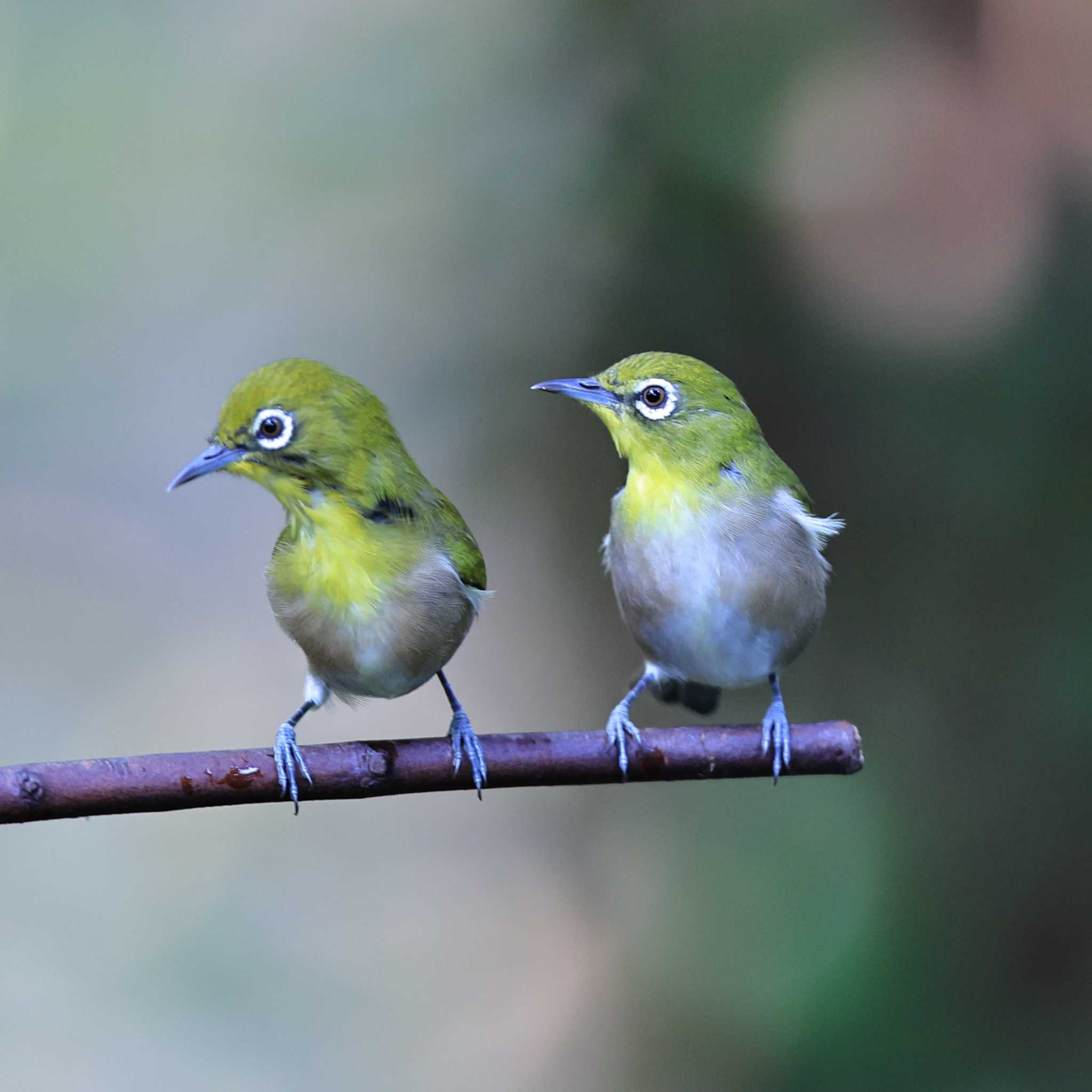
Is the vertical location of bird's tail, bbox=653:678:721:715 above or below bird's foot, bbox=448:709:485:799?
below

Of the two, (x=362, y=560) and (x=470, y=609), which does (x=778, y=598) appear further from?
(x=362, y=560)

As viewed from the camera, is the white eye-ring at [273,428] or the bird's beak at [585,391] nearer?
the white eye-ring at [273,428]

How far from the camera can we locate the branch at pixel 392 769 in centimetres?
182

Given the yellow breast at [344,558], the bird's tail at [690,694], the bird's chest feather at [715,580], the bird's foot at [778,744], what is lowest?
the bird's tail at [690,694]

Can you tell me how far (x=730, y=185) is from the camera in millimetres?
3998

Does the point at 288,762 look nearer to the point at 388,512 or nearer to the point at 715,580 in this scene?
the point at 388,512

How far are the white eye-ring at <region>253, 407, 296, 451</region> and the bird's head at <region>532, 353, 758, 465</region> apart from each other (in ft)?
1.45

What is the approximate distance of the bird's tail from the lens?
9.18 feet

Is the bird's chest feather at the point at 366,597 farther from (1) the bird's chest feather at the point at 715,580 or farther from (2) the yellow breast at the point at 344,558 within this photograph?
(1) the bird's chest feather at the point at 715,580

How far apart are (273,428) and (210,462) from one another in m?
0.10

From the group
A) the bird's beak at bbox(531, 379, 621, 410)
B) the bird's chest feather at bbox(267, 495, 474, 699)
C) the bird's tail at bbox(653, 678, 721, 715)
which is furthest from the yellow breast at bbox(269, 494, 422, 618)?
the bird's tail at bbox(653, 678, 721, 715)

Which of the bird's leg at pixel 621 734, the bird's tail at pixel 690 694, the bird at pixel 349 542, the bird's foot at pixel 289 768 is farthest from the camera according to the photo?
the bird's tail at pixel 690 694

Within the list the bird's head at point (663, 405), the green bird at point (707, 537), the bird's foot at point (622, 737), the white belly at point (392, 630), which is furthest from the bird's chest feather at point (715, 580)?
the white belly at point (392, 630)

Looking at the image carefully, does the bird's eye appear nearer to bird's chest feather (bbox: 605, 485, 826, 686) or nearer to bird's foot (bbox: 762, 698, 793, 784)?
bird's chest feather (bbox: 605, 485, 826, 686)
